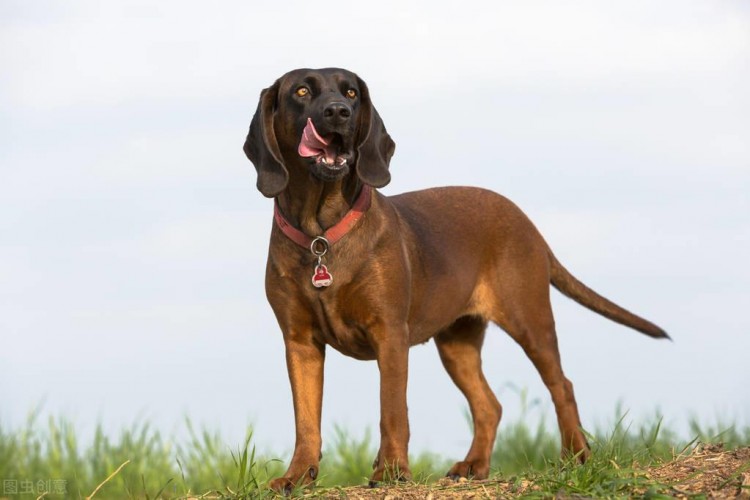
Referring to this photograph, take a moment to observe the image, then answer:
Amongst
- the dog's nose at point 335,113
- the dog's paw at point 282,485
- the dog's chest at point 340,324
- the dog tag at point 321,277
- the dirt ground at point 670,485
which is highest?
the dog's nose at point 335,113

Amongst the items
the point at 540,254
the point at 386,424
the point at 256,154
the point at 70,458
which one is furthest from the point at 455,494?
the point at 70,458

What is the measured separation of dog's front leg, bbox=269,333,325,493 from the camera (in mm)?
7059

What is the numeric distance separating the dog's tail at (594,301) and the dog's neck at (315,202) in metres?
2.78

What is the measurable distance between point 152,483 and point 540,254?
3.60 m

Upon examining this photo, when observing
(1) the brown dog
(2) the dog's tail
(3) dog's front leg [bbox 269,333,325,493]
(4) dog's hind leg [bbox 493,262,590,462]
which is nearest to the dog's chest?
(1) the brown dog

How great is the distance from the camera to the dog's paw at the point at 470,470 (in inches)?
319

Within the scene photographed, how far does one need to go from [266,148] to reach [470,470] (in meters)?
2.89

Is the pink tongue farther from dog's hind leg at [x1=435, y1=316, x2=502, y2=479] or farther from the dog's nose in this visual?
dog's hind leg at [x1=435, y1=316, x2=502, y2=479]

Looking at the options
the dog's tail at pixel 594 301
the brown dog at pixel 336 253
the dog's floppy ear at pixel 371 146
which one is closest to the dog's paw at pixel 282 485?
the brown dog at pixel 336 253

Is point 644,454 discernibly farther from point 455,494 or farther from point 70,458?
point 70,458

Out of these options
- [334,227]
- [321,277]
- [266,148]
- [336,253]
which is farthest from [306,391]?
[266,148]

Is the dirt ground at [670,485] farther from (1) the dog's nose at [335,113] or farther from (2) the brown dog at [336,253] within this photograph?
(1) the dog's nose at [335,113]

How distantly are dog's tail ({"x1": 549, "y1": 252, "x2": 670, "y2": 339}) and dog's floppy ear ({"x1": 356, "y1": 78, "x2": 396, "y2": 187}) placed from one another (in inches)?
97.3

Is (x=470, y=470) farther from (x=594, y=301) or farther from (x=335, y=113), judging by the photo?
(x=335, y=113)
